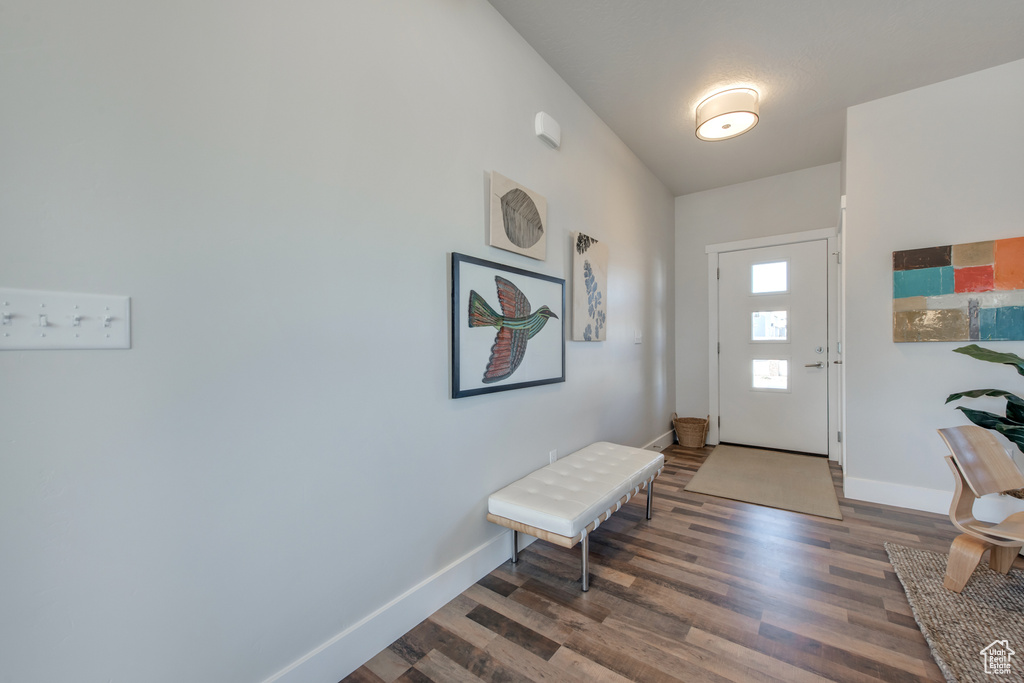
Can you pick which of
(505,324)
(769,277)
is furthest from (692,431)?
(505,324)

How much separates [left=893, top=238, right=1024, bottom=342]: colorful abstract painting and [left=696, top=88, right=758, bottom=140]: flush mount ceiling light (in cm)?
135

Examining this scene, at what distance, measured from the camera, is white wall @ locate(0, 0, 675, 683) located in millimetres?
895

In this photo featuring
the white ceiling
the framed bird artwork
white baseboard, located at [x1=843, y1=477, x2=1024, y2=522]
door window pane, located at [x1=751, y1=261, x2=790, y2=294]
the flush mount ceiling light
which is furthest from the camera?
door window pane, located at [x1=751, y1=261, x2=790, y2=294]

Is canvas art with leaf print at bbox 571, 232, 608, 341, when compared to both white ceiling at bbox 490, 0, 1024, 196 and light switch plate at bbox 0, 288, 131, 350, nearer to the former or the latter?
white ceiling at bbox 490, 0, 1024, 196

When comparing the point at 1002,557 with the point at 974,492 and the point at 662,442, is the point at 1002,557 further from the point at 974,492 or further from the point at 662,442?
the point at 662,442

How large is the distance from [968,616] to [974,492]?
0.49m

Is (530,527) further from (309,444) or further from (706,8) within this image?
(706,8)

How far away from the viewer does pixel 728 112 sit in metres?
2.68

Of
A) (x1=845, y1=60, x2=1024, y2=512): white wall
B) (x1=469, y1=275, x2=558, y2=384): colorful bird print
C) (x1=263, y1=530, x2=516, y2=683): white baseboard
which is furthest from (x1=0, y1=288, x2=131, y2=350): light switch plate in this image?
(x1=845, y1=60, x2=1024, y2=512): white wall

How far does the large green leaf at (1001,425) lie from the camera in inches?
83.4

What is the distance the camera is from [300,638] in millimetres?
A: 1321

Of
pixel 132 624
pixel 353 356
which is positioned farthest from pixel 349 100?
pixel 132 624

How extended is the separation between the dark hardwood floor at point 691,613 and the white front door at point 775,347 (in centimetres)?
158

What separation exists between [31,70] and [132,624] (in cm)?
125
